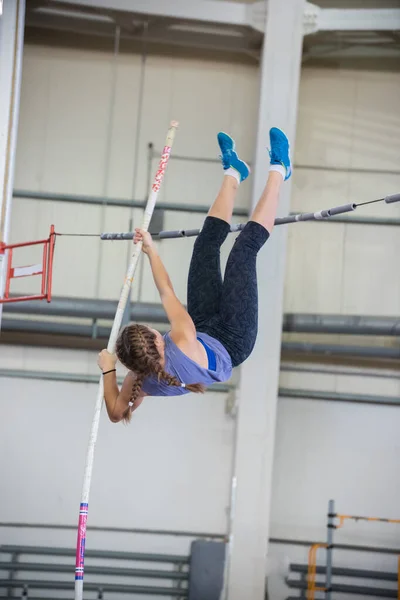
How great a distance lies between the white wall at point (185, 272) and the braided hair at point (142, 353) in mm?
4020

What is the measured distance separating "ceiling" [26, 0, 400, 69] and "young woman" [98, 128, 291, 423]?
3.87m

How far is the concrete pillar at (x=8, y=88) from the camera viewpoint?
6.45 metres

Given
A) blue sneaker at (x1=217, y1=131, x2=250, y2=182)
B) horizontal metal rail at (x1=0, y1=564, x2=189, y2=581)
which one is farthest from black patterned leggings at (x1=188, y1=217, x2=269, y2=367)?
horizontal metal rail at (x1=0, y1=564, x2=189, y2=581)

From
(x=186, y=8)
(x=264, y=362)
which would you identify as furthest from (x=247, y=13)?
(x=264, y=362)

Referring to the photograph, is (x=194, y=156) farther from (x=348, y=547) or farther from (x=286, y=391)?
(x=348, y=547)

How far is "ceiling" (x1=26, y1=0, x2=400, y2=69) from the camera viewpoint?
8.16 m

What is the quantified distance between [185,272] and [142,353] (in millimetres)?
4206

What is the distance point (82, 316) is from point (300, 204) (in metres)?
2.26

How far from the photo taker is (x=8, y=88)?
6492mm

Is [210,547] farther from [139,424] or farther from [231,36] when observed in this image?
[231,36]

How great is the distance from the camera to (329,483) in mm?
7906

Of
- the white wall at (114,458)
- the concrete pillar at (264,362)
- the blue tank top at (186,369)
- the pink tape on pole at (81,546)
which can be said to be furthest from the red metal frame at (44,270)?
the concrete pillar at (264,362)

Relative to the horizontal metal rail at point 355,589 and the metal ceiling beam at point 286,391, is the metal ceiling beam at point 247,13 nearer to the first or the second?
the metal ceiling beam at point 286,391

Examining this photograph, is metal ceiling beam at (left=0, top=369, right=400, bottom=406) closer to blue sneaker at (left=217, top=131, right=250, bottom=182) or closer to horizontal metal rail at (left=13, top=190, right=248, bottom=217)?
horizontal metal rail at (left=13, top=190, right=248, bottom=217)
